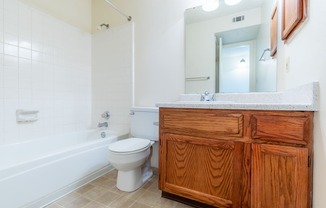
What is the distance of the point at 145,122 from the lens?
1.95 meters

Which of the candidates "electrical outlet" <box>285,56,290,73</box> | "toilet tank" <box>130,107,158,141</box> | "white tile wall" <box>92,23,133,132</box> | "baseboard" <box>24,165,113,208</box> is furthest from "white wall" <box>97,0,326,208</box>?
"baseboard" <box>24,165,113,208</box>

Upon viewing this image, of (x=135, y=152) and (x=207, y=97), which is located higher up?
(x=207, y=97)

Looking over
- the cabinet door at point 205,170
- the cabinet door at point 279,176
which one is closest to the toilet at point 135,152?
the cabinet door at point 205,170

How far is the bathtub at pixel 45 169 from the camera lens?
1.17 metres

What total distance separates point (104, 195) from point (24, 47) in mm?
1807

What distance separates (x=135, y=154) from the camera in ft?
4.91

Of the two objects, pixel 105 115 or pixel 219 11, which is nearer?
pixel 219 11

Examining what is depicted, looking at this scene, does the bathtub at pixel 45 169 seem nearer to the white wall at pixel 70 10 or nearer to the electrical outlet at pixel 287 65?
the white wall at pixel 70 10

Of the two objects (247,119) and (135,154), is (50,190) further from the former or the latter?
(247,119)

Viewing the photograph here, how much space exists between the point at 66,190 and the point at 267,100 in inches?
80.9

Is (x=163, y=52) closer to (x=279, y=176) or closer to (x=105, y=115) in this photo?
(x=105, y=115)

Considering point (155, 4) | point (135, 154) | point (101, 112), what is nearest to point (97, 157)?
point (135, 154)

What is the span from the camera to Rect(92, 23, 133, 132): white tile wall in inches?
91.2

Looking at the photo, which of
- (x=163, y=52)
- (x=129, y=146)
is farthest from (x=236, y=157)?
(x=163, y=52)
